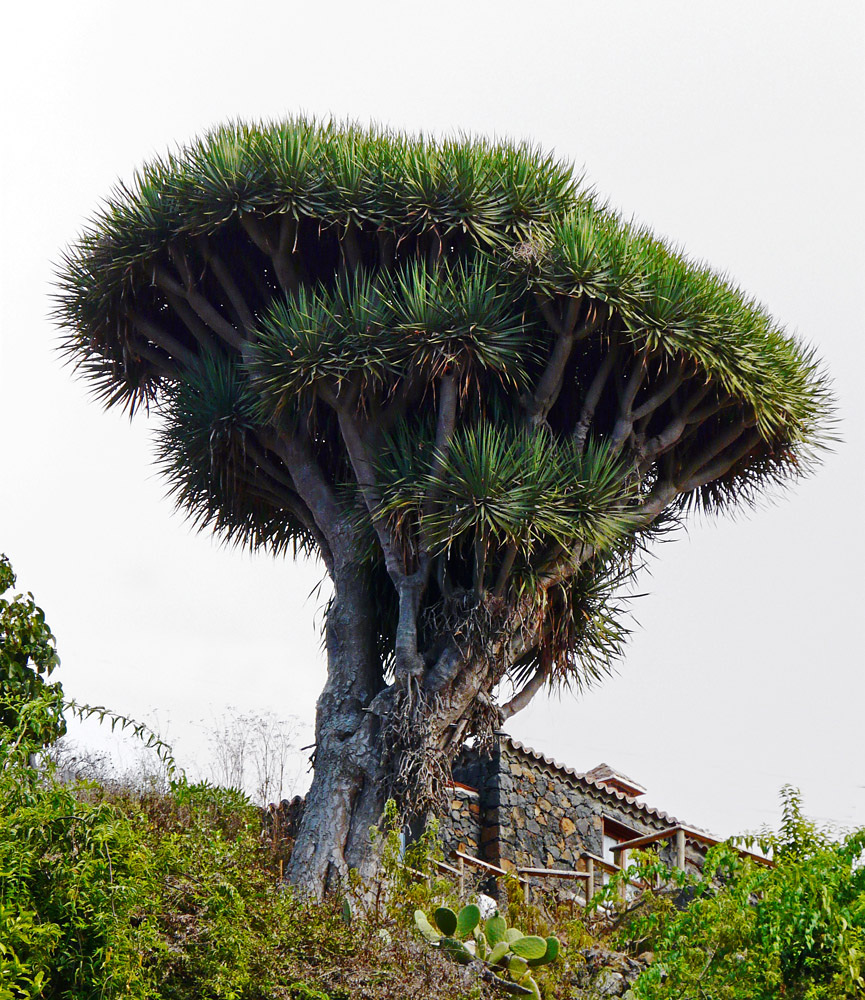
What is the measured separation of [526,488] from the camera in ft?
28.9

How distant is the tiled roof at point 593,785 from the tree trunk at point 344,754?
14.4 feet

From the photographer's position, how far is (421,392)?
9.85 meters

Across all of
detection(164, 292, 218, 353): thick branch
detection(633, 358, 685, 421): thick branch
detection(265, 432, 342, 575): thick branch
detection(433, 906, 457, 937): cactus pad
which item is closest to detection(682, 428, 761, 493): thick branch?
detection(633, 358, 685, 421): thick branch

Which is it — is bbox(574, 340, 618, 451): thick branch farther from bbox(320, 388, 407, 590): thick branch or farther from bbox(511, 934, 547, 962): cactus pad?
bbox(511, 934, 547, 962): cactus pad

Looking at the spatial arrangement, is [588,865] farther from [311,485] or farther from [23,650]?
[23,650]

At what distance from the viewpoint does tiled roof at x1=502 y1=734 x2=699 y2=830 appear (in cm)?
1388

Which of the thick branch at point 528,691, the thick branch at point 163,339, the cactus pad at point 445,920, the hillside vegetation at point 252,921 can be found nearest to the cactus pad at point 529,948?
the cactus pad at point 445,920

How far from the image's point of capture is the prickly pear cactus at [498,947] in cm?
666

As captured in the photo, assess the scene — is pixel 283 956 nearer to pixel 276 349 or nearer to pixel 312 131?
pixel 276 349

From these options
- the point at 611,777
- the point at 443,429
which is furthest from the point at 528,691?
the point at 611,777

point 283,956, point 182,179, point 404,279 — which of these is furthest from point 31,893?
point 182,179

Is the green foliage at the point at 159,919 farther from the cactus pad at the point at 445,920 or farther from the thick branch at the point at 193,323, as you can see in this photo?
the thick branch at the point at 193,323

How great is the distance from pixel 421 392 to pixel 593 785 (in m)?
7.22

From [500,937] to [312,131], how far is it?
6.99 m
